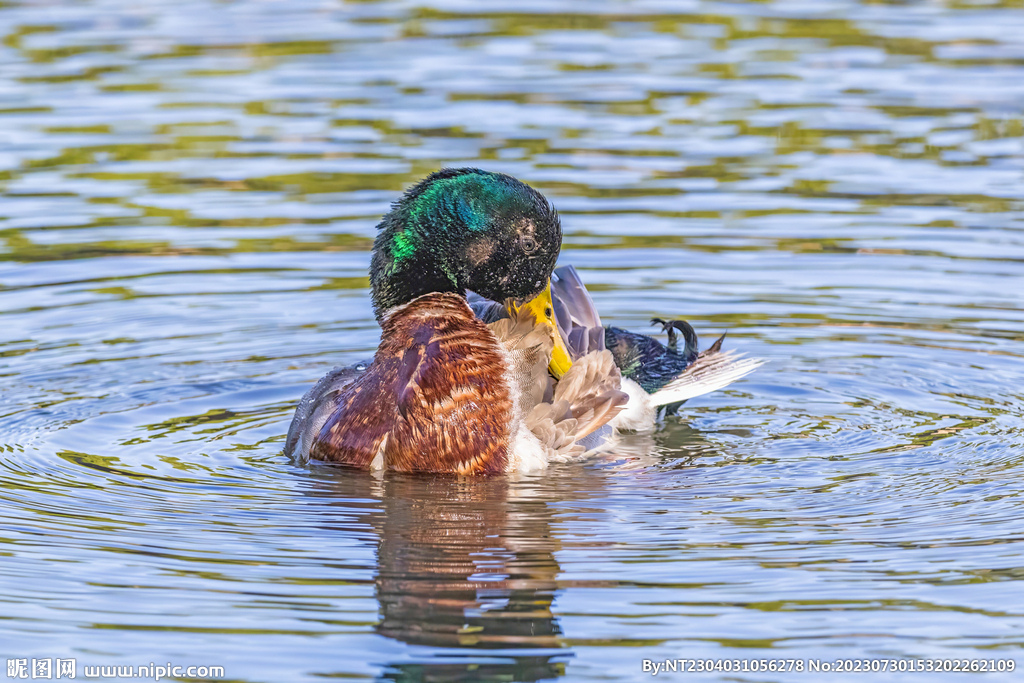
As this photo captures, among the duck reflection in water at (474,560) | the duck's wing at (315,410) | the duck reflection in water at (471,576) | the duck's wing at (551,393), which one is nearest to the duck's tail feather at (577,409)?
the duck's wing at (551,393)

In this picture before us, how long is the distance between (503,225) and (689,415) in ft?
7.04

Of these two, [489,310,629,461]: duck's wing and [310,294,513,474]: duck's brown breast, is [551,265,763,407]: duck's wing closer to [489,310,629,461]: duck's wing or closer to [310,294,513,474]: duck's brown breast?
[489,310,629,461]: duck's wing

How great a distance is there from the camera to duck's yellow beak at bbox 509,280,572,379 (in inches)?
312

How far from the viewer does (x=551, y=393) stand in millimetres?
8023

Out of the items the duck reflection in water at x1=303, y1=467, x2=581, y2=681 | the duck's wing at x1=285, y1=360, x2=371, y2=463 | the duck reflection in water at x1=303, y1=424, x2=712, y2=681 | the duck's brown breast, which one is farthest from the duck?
the duck reflection in water at x1=303, y1=467, x2=581, y2=681

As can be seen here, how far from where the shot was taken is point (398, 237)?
7.62 metres

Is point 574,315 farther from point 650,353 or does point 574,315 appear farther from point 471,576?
point 471,576

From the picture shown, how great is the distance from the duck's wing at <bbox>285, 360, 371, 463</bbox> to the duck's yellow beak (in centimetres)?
83

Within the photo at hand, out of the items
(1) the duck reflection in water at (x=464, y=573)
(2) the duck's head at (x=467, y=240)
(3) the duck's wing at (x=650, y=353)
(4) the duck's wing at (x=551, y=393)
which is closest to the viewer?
(1) the duck reflection in water at (x=464, y=573)

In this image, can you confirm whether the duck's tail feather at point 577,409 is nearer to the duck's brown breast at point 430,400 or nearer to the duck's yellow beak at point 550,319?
the duck's yellow beak at point 550,319

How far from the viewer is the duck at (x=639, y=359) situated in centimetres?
839

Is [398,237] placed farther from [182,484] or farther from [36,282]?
[36,282]

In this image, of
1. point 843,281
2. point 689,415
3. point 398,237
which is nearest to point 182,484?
point 398,237

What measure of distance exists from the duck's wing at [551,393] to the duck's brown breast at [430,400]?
186 millimetres
